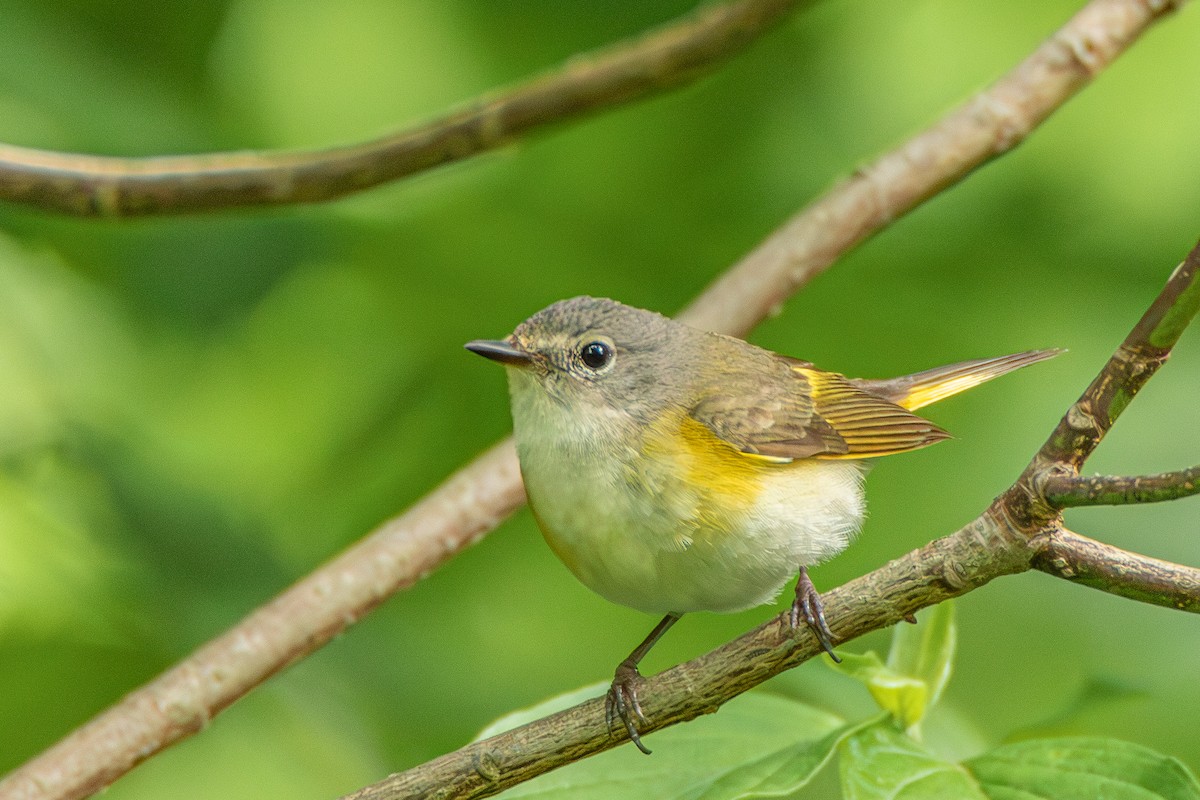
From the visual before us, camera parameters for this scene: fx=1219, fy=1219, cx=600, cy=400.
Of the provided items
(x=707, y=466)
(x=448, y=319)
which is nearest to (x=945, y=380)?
(x=707, y=466)

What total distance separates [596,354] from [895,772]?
1.06 meters

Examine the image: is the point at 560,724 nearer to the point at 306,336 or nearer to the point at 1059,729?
the point at 1059,729

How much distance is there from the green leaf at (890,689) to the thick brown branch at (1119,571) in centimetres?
43

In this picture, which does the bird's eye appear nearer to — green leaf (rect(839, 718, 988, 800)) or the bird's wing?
the bird's wing

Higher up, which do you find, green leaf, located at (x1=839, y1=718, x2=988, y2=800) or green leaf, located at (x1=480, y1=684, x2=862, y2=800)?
green leaf, located at (x1=480, y1=684, x2=862, y2=800)

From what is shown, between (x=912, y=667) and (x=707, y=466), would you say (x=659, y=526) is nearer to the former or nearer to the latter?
(x=707, y=466)

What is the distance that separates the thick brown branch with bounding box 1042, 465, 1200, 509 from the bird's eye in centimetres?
113

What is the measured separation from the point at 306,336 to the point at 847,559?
1.48m

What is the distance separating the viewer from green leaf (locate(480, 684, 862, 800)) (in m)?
1.77

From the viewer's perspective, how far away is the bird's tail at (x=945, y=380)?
8.34 feet

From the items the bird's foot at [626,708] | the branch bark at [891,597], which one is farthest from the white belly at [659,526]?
the branch bark at [891,597]

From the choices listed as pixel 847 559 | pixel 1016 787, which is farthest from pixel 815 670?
pixel 1016 787

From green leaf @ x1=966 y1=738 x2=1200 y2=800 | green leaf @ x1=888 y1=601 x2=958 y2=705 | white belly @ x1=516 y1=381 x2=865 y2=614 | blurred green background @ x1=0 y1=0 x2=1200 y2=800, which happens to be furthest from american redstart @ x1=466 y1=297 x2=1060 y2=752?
blurred green background @ x1=0 y1=0 x2=1200 y2=800

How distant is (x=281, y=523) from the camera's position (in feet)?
9.78
